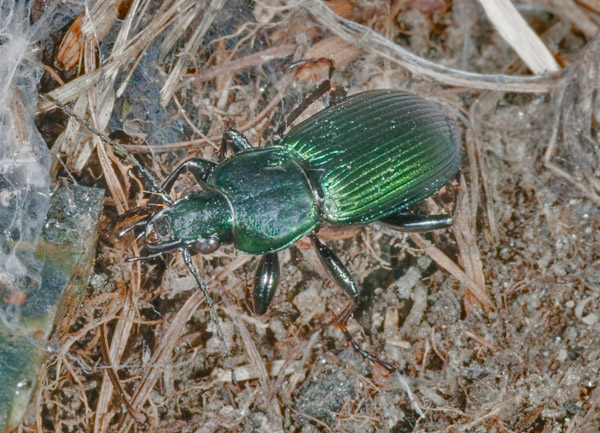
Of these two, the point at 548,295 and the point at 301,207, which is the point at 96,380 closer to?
the point at 301,207

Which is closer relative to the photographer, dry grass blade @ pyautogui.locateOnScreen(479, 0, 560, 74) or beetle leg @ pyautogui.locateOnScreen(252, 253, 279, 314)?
beetle leg @ pyautogui.locateOnScreen(252, 253, 279, 314)

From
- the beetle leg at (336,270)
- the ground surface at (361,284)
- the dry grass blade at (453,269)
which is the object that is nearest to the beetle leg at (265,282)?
the ground surface at (361,284)

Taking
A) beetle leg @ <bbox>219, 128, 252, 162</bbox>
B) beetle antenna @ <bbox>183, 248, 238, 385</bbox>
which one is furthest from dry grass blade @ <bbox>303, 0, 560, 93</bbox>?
beetle antenna @ <bbox>183, 248, 238, 385</bbox>

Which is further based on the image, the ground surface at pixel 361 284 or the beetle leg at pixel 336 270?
the beetle leg at pixel 336 270

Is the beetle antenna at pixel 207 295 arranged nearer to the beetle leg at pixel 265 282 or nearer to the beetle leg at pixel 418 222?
the beetle leg at pixel 265 282

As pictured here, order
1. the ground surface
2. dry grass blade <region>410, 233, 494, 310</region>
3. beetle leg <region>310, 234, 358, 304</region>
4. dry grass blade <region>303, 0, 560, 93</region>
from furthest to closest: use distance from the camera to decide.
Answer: dry grass blade <region>303, 0, 560, 93</region> < dry grass blade <region>410, 233, 494, 310</region> < beetle leg <region>310, 234, 358, 304</region> < the ground surface

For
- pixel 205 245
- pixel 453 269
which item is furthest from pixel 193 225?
pixel 453 269

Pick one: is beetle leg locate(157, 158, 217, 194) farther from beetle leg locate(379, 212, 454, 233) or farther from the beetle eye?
beetle leg locate(379, 212, 454, 233)
